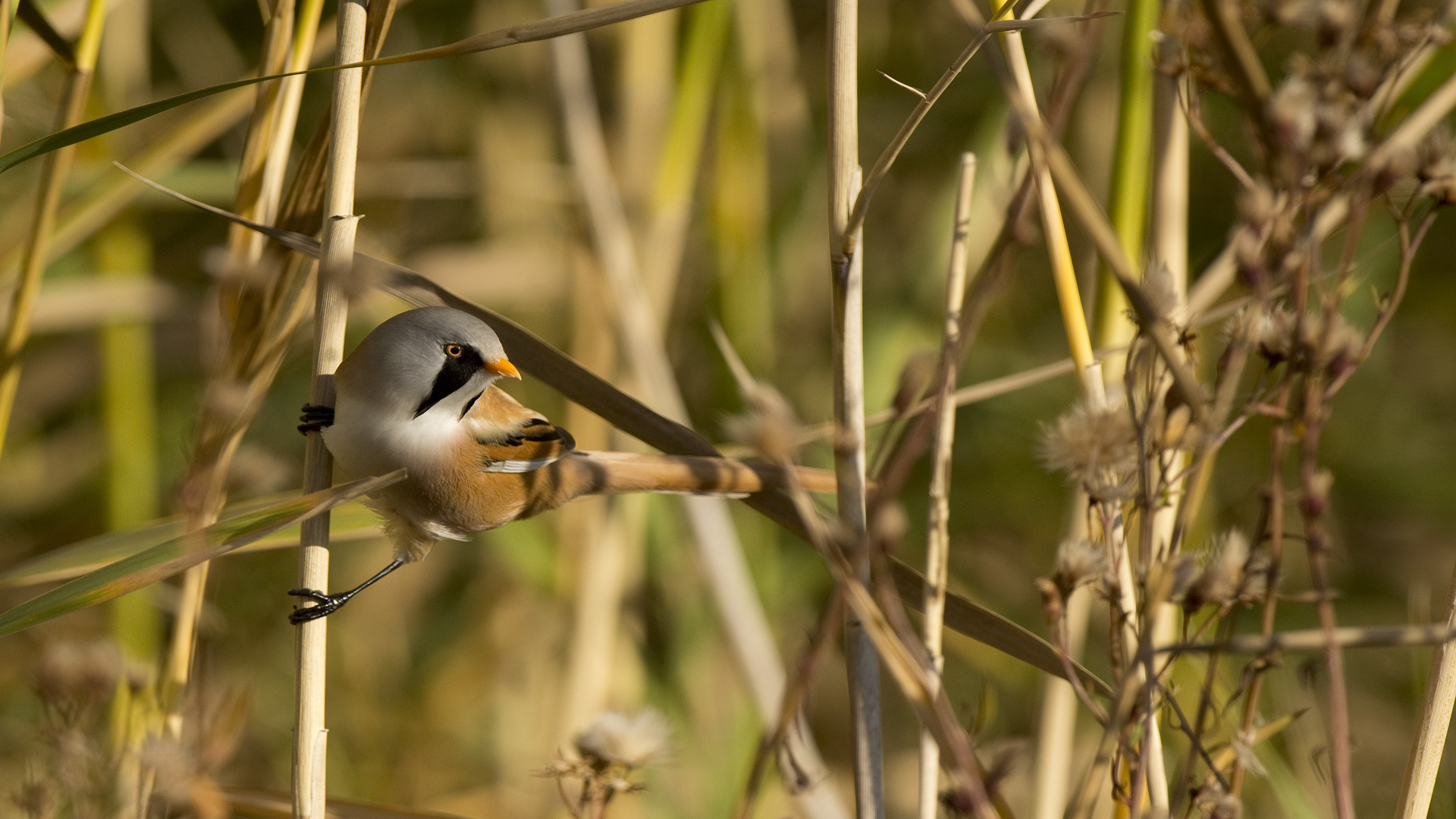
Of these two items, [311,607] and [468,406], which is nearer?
[311,607]

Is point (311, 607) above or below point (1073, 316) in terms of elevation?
below

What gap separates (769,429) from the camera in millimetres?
664

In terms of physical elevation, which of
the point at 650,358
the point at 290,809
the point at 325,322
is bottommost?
the point at 290,809

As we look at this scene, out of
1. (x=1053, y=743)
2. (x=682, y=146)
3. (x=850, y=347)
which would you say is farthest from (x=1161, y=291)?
(x=682, y=146)

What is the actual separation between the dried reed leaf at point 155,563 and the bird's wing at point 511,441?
1.42 feet

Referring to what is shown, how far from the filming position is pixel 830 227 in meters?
Result: 0.97

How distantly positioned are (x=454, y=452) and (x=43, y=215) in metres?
0.51

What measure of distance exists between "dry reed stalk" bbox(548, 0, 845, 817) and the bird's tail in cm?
33

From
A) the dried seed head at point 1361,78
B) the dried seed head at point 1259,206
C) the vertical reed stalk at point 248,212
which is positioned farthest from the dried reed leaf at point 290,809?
the dried seed head at point 1361,78

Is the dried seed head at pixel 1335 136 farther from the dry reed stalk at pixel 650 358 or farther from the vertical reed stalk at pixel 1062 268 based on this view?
the dry reed stalk at pixel 650 358

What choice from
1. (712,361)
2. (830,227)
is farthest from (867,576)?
(712,361)

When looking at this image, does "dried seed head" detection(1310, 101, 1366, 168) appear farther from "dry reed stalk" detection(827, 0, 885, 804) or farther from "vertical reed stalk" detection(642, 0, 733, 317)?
"vertical reed stalk" detection(642, 0, 733, 317)

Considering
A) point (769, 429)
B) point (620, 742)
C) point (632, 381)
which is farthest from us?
point (632, 381)

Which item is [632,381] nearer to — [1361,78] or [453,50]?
[453,50]
